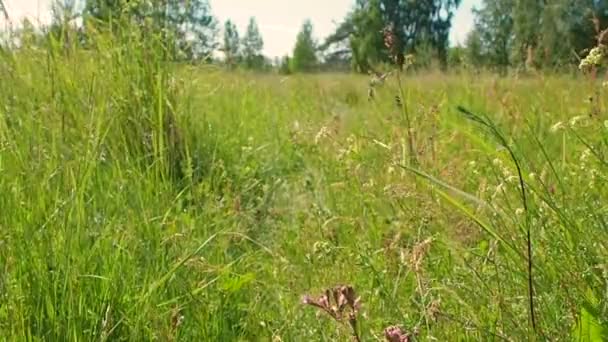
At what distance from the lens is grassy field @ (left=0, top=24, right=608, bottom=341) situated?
42.8 inches

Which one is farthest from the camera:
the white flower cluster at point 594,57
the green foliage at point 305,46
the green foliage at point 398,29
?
the green foliage at point 305,46

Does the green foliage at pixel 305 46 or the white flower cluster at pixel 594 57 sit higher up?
the green foliage at pixel 305 46

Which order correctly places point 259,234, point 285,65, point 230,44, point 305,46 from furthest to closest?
point 305,46 → point 285,65 → point 230,44 → point 259,234

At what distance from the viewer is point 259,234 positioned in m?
2.03

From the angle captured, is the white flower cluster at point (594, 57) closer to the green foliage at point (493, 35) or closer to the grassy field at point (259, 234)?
the grassy field at point (259, 234)

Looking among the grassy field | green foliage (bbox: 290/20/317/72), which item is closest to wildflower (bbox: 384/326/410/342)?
the grassy field

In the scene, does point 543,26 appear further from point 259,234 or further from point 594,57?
point 594,57

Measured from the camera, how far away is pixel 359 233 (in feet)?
6.03

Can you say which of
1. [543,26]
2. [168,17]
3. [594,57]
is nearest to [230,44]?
[168,17]

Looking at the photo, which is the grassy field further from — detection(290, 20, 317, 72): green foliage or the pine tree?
detection(290, 20, 317, 72): green foliage

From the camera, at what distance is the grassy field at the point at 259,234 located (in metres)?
1.09

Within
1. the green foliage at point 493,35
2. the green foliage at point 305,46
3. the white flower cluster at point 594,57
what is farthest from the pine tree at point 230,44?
the green foliage at point 305,46

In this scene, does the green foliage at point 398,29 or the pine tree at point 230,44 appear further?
the green foliage at point 398,29

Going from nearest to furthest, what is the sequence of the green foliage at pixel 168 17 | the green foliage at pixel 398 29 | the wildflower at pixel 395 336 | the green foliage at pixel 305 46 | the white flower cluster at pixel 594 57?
1. the wildflower at pixel 395 336
2. the white flower cluster at pixel 594 57
3. the green foliage at pixel 168 17
4. the green foliage at pixel 398 29
5. the green foliage at pixel 305 46
